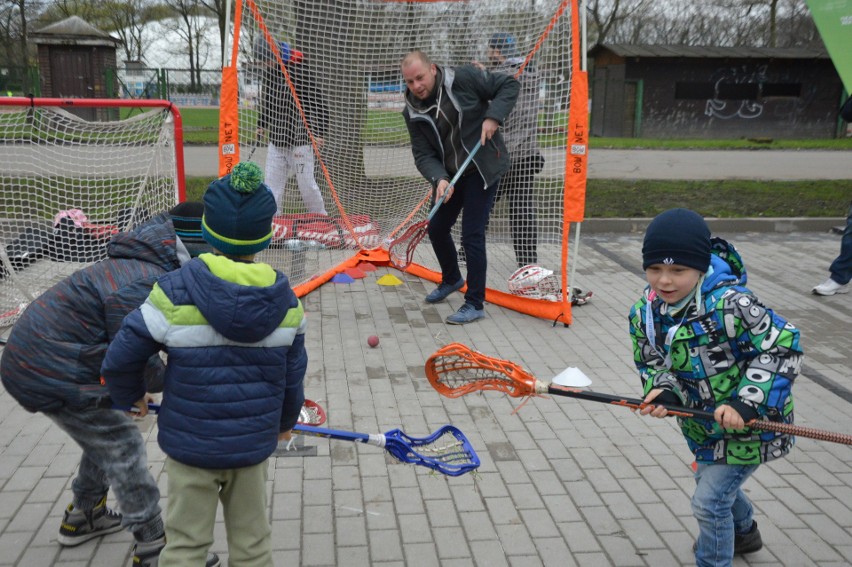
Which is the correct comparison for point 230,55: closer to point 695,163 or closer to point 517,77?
point 517,77

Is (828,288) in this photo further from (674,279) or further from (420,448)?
(674,279)

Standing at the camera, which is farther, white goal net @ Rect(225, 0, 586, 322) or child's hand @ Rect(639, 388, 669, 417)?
white goal net @ Rect(225, 0, 586, 322)

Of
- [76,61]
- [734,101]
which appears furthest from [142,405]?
[734,101]

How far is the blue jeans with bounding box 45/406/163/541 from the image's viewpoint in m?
2.70

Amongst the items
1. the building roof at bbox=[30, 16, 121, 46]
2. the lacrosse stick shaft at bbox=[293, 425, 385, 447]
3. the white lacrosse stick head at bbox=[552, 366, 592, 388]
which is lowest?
the white lacrosse stick head at bbox=[552, 366, 592, 388]

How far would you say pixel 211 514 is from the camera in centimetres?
243

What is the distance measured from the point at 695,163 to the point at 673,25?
24.0 metres

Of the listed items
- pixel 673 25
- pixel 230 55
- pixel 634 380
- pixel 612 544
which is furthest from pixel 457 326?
pixel 673 25

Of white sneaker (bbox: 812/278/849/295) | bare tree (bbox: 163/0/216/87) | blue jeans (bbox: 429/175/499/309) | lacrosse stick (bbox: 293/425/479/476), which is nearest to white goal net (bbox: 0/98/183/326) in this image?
blue jeans (bbox: 429/175/499/309)

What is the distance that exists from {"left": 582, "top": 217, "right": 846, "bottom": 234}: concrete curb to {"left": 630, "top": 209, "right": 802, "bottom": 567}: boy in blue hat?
22.3 feet

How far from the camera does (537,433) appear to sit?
4172 mm

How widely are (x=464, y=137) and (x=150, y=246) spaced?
3.50 meters

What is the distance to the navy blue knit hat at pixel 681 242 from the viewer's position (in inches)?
100

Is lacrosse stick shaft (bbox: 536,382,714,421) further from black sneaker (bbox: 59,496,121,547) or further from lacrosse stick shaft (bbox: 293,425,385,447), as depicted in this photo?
black sneaker (bbox: 59,496,121,547)
